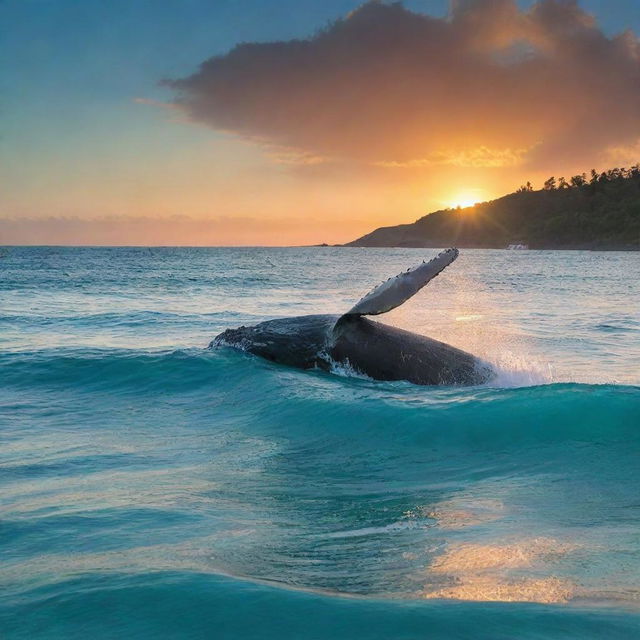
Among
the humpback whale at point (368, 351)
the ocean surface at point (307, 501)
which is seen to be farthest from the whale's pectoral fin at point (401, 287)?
the ocean surface at point (307, 501)

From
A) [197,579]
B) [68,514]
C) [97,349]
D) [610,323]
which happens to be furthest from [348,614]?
[610,323]

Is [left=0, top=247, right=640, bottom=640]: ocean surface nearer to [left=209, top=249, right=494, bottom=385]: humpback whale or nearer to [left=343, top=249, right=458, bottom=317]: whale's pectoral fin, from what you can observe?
[left=209, top=249, right=494, bottom=385]: humpback whale

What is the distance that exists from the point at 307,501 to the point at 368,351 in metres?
4.26

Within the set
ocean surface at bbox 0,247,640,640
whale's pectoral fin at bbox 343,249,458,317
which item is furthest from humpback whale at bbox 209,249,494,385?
ocean surface at bbox 0,247,640,640

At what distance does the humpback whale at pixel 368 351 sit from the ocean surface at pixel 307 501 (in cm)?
24

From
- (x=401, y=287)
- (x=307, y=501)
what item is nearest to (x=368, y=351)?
(x=401, y=287)

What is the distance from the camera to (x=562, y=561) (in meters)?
3.46

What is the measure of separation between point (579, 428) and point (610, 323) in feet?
46.2

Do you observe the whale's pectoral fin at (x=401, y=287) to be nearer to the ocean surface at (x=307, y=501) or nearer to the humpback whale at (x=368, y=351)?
the humpback whale at (x=368, y=351)

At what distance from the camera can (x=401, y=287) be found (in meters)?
7.91

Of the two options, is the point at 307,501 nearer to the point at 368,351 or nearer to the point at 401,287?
the point at 401,287

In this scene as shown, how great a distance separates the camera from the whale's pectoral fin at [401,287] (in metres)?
7.91

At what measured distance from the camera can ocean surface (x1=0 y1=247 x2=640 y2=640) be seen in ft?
9.67

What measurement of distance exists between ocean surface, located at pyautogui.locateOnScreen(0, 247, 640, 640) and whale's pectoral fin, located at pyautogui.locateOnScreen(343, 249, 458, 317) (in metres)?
1.08
